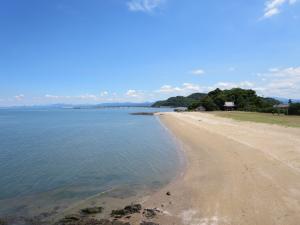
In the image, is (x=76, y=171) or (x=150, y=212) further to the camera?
(x=76, y=171)

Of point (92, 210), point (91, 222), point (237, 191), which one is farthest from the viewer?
point (237, 191)

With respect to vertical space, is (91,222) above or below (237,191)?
below

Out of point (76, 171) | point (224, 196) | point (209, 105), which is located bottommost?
point (76, 171)

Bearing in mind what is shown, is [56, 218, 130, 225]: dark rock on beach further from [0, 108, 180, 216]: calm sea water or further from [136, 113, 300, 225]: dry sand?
[0, 108, 180, 216]: calm sea water

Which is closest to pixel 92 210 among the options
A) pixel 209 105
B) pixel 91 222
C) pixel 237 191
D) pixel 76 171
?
pixel 91 222

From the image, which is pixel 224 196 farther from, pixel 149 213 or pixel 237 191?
pixel 149 213

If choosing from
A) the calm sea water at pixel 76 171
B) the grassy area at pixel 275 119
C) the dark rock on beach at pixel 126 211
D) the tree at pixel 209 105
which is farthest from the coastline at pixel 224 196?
the tree at pixel 209 105

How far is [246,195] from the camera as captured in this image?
7883 millimetres

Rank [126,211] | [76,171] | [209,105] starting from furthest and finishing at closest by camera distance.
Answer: [209,105] < [76,171] < [126,211]

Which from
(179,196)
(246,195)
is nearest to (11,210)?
(179,196)

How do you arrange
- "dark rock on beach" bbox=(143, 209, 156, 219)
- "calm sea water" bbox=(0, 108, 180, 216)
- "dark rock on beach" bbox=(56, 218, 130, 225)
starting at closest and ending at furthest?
"dark rock on beach" bbox=(56, 218, 130, 225)
"dark rock on beach" bbox=(143, 209, 156, 219)
"calm sea water" bbox=(0, 108, 180, 216)

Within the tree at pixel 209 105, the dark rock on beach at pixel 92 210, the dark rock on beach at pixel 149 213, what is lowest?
the dark rock on beach at pixel 92 210

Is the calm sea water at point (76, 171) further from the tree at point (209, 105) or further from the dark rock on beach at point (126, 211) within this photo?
the tree at point (209, 105)

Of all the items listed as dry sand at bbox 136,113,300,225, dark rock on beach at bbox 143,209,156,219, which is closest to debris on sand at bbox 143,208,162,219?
dark rock on beach at bbox 143,209,156,219
